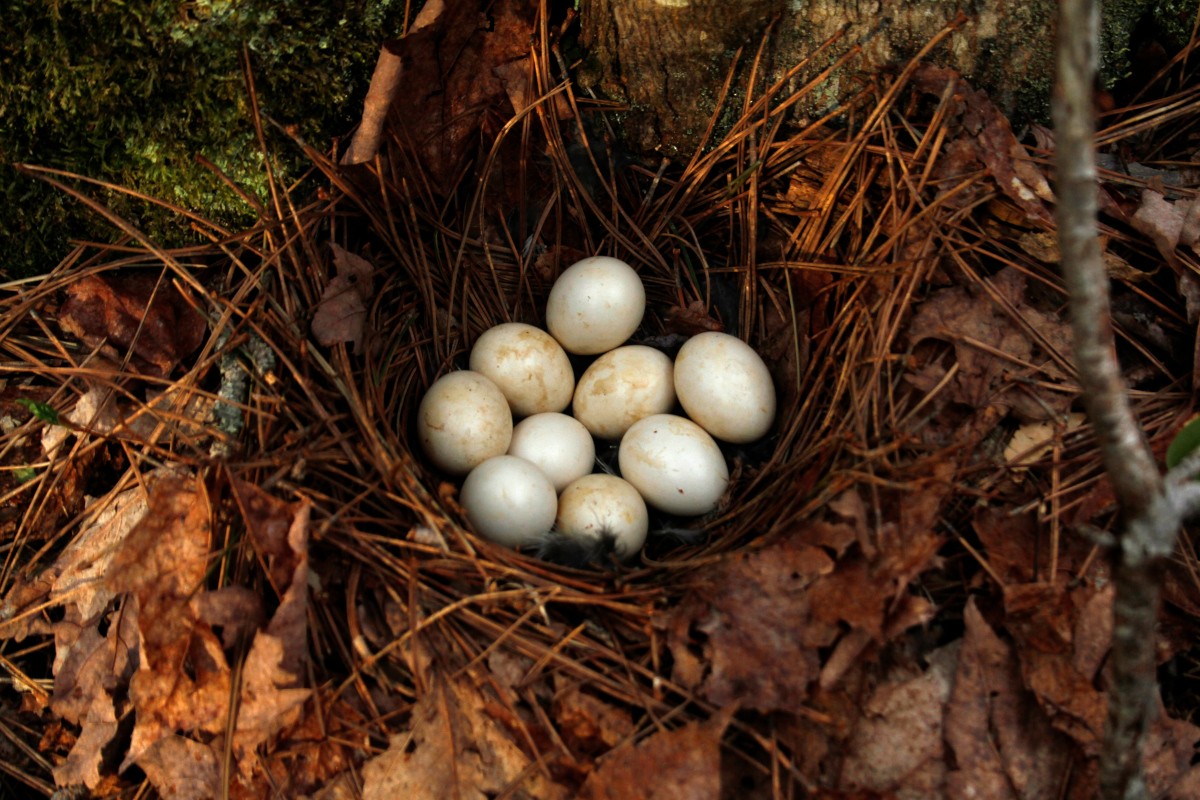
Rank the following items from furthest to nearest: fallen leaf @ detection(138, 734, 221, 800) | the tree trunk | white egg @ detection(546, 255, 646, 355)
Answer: white egg @ detection(546, 255, 646, 355), the tree trunk, fallen leaf @ detection(138, 734, 221, 800)

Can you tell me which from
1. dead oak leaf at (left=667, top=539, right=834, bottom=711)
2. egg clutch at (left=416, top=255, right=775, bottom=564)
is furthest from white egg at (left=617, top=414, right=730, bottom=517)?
dead oak leaf at (left=667, top=539, right=834, bottom=711)

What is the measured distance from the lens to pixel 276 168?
7.23ft

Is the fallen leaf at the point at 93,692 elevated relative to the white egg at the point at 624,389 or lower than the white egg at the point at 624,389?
lower

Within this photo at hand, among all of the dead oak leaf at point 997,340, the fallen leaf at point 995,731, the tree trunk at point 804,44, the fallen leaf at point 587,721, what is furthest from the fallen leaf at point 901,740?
the tree trunk at point 804,44

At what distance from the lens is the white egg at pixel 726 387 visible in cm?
222

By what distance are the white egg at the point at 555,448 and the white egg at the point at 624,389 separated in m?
0.09

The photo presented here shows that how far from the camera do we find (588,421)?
2410mm

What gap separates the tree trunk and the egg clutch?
0.51 metres

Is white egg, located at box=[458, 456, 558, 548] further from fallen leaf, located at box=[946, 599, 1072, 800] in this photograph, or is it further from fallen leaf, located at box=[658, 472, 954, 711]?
fallen leaf, located at box=[946, 599, 1072, 800]

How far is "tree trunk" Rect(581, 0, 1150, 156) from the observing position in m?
2.21

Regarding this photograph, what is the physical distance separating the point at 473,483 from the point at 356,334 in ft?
1.44

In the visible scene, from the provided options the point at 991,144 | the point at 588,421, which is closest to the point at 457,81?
the point at 588,421

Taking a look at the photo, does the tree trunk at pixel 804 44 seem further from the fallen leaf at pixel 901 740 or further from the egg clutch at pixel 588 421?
the fallen leaf at pixel 901 740

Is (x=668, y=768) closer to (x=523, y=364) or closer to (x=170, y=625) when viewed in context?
(x=170, y=625)
